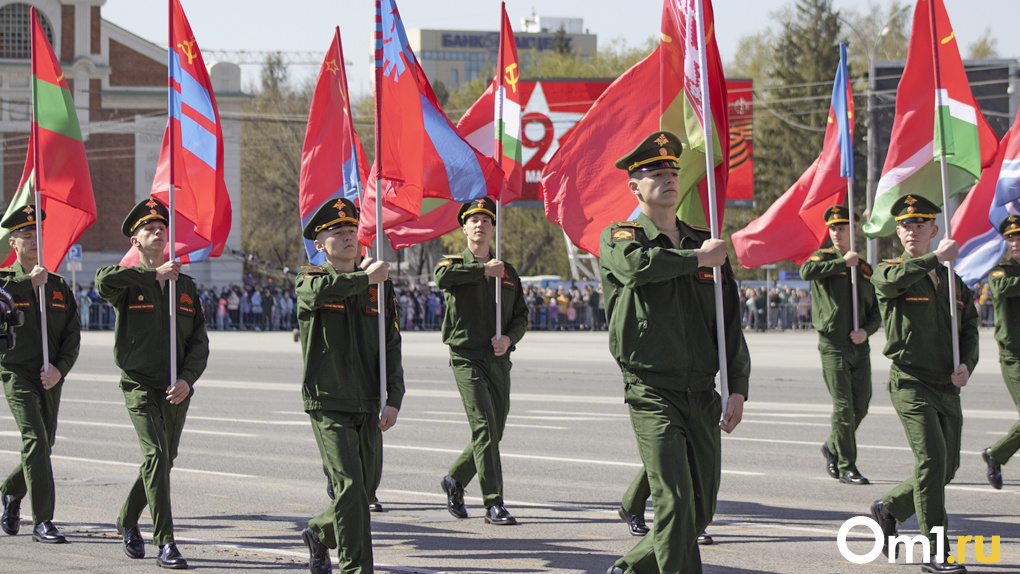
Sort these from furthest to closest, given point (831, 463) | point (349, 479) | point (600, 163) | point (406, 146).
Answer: point (831, 463) → point (406, 146) → point (600, 163) → point (349, 479)

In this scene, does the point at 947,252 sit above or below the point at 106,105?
below

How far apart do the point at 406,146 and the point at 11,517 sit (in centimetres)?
362

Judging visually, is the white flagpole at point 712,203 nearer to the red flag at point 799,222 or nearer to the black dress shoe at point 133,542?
the black dress shoe at point 133,542

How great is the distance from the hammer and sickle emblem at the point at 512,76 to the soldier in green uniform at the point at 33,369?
14.0 feet

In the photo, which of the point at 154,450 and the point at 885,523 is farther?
the point at 885,523

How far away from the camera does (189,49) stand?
875 centimetres

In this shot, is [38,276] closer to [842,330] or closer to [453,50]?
[842,330]

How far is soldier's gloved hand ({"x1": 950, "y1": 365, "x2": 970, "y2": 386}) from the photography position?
294 inches

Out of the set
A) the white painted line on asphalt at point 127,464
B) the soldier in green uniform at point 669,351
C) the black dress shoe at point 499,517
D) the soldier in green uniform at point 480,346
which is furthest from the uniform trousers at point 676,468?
the white painted line on asphalt at point 127,464

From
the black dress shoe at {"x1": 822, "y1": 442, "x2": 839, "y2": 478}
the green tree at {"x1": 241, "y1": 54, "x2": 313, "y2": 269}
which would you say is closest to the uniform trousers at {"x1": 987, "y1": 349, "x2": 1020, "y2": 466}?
the black dress shoe at {"x1": 822, "y1": 442, "x2": 839, "y2": 478}

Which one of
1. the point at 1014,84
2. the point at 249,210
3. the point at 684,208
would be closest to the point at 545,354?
the point at 1014,84

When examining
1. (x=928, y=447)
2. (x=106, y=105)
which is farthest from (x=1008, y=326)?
(x=106, y=105)

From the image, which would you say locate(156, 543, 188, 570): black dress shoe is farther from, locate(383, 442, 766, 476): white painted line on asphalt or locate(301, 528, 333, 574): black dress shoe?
locate(383, 442, 766, 476): white painted line on asphalt

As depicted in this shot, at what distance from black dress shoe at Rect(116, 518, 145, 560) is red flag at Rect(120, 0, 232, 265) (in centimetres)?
184
